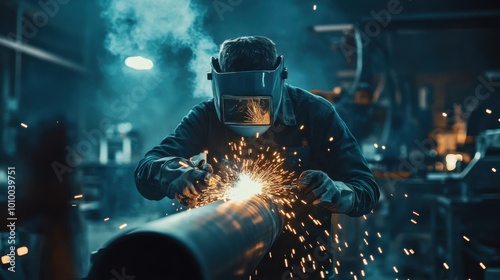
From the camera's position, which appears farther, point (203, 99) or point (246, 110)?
point (203, 99)

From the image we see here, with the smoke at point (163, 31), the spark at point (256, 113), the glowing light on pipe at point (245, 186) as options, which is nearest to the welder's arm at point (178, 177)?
the glowing light on pipe at point (245, 186)

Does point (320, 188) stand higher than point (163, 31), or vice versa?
point (163, 31)

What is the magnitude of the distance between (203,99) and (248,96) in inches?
71.4

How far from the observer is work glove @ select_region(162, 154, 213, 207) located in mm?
1503

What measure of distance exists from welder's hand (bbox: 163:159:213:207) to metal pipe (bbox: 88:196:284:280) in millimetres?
335

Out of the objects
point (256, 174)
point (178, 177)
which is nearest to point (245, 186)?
point (256, 174)

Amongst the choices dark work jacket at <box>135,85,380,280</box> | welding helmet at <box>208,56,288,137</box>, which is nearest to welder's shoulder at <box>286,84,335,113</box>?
dark work jacket at <box>135,85,380,280</box>

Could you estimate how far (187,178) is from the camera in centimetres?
152

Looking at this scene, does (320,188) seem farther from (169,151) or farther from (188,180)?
(169,151)

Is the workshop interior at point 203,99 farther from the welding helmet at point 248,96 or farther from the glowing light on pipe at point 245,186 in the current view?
the welding helmet at point 248,96

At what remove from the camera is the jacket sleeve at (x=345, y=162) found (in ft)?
5.77

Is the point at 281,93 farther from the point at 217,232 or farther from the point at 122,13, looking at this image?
the point at 122,13

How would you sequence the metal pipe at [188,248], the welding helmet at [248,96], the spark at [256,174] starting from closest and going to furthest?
the metal pipe at [188,248] < the welding helmet at [248,96] < the spark at [256,174]

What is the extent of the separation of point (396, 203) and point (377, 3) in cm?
253
